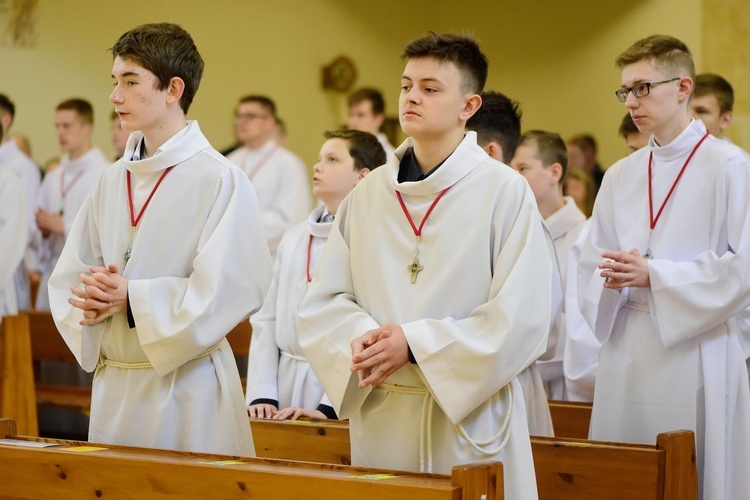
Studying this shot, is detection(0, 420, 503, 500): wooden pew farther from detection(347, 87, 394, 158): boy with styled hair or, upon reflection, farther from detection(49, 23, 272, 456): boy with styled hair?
detection(347, 87, 394, 158): boy with styled hair

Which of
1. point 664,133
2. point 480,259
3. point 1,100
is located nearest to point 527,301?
point 480,259

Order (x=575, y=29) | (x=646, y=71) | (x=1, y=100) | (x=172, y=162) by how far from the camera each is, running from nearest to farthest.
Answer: (x=172, y=162) < (x=646, y=71) < (x=1, y=100) < (x=575, y=29)

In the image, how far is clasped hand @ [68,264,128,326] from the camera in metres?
3.57

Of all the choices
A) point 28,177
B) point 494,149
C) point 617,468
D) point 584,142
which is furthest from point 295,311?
point 584,142

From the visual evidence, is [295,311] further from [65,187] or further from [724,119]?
[65,187]

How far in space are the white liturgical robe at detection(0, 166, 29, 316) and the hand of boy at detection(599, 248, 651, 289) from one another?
4557 mm

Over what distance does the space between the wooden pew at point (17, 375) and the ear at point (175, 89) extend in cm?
337

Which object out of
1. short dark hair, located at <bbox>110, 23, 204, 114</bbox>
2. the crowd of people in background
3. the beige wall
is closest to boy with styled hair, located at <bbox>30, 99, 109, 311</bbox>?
the beige wall

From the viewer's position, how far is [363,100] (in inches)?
380

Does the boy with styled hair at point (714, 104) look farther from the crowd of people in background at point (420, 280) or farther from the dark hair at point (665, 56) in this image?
the dark hair at point (665, 56)

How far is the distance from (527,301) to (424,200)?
1.57 feet

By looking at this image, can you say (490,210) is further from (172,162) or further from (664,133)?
(664,133)

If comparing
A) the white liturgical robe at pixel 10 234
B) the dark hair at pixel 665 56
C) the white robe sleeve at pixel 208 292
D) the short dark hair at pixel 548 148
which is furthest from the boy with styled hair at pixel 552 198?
the white liturgical robe at pixel 10 234

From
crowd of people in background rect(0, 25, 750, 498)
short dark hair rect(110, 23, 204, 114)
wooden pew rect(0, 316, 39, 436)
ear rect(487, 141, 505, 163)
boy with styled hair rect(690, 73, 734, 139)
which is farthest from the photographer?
wooden pew rect(0, 316, 39, 436)
